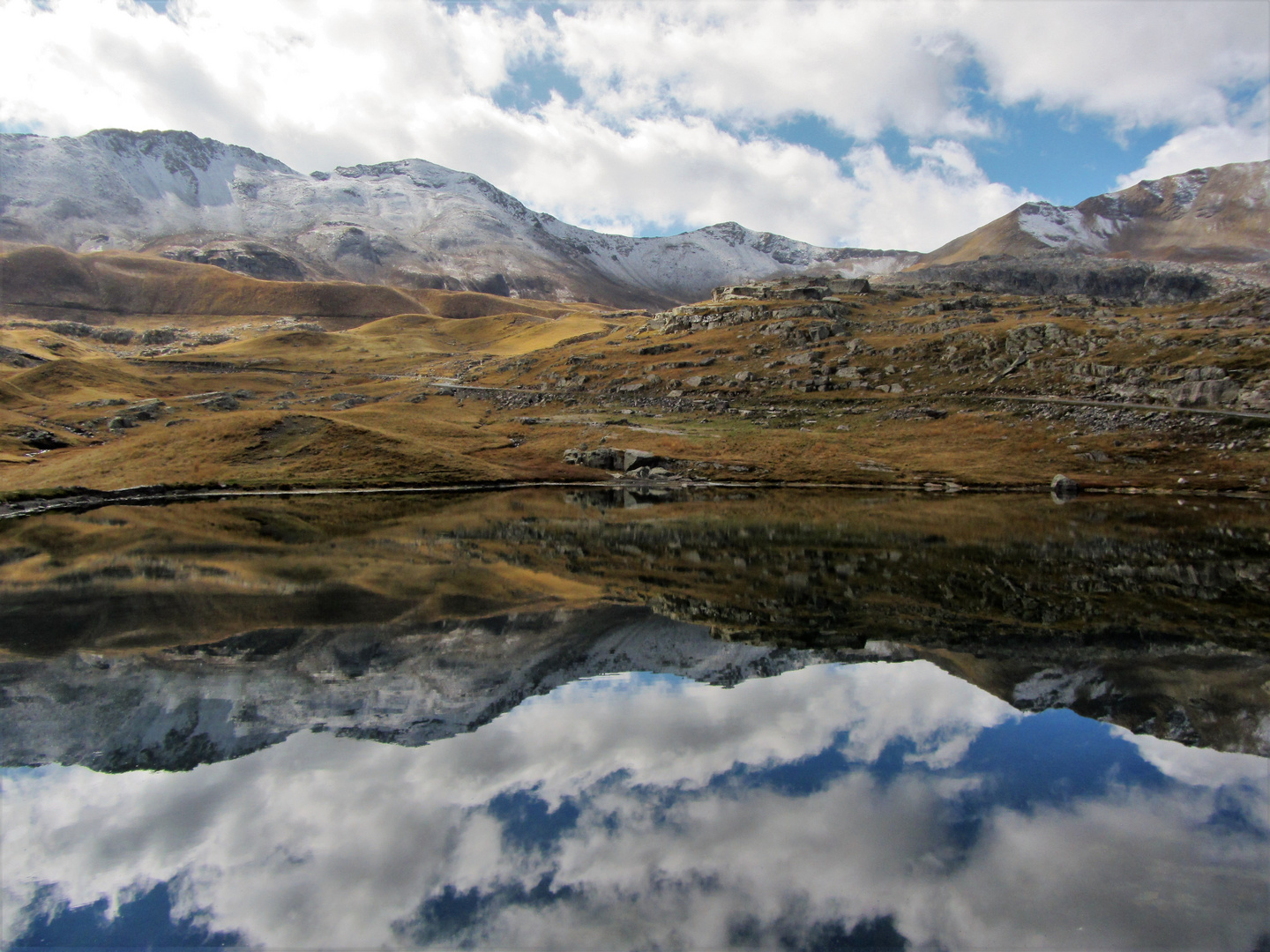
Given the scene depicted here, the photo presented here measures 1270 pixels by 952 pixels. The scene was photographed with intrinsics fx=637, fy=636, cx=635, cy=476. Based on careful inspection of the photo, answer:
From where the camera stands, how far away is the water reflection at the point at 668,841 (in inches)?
379

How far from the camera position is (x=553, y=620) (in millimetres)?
26047

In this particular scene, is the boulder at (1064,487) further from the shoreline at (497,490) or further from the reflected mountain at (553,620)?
the reflected mountain at (553,620)

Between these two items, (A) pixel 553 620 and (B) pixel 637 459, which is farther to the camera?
(B) pixel 637 459

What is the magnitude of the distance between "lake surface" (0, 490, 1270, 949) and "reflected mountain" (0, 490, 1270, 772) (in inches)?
7.3

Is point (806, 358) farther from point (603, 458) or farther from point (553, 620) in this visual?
point (553, 620)

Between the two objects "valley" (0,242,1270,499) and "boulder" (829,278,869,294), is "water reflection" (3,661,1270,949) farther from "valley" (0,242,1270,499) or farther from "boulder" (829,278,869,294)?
"boulder" (829,278,869,294)

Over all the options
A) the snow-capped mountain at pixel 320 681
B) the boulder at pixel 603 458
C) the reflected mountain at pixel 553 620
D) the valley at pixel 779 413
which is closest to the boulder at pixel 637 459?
the valley at pixel 779 413

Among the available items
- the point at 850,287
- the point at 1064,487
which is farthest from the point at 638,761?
the point at 850,287

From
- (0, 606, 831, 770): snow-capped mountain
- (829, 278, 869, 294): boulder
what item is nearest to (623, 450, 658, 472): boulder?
(0, 606, 831, 770): snow-capped mountain

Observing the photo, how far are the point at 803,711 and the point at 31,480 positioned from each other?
90968 mm

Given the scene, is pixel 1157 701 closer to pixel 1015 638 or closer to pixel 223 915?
pixel 1015 638

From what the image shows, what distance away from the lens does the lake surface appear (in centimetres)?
993

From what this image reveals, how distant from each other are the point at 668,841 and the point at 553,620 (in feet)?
49.6

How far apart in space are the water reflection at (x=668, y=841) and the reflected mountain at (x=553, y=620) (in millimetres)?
2017
